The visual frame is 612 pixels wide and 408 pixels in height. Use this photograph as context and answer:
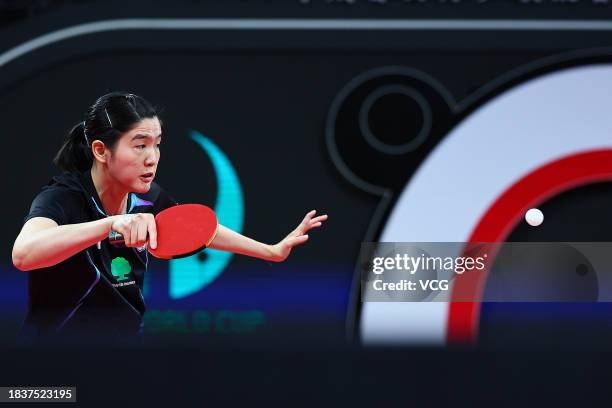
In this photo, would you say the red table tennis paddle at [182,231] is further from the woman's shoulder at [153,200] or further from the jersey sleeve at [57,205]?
the jersey sleeve at [57,205]

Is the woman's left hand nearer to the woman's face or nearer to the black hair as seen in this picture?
the woman's face

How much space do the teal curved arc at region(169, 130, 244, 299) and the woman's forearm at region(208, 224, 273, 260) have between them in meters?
0.02

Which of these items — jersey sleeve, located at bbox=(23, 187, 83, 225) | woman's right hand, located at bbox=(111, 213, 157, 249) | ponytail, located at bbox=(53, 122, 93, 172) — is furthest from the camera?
ponytail, located at bbox=(53, 122, 93, 172)

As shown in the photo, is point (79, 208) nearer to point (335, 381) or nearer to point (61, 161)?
point (61, 161)

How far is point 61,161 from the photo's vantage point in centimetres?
361

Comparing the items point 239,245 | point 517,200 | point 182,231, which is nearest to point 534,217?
point 517,200

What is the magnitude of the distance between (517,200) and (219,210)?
1.20 m

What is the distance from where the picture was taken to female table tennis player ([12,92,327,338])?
347 centimetres

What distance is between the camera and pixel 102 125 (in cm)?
355

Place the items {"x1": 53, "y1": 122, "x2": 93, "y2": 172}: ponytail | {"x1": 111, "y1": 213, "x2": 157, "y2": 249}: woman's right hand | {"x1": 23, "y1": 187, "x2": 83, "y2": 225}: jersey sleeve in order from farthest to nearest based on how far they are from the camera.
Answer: {"x1": 53, "y1": 122, "x2": 93, "y2": 172}: ponytail, {"x1": 23, "y1": 187, "x2": 83, "y2": 225}: jersey sleeve, {"x1": 111, "y1": 213, "x2": 157, "y2": 249}: woman's right hand

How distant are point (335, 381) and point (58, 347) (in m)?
1.09

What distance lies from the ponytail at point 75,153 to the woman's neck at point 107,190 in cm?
6

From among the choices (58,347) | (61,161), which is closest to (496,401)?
(58,347)

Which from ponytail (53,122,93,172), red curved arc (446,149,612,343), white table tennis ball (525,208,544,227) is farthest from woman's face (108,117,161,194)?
white table tennis ball (525,208,544,227)
